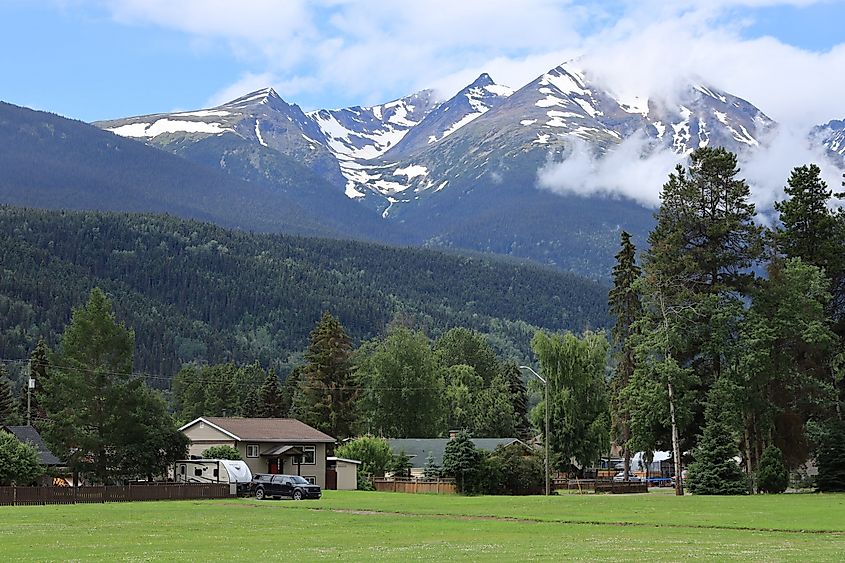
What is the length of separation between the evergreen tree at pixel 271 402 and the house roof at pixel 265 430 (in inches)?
1365

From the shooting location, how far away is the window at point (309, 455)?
87.6 meters

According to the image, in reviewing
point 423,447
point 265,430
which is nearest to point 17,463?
point 265,430

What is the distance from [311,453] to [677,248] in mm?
34213

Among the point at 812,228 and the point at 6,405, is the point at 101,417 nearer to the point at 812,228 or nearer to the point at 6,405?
the point at 6,405

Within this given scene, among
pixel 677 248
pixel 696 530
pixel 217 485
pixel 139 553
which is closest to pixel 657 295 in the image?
pixel 677 248

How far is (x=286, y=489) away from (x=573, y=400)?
31.4 metres

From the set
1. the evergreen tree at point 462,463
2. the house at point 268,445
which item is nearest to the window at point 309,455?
the house at point 268,445

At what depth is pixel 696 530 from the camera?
3634 centimetres

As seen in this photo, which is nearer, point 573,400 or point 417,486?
point 417,486

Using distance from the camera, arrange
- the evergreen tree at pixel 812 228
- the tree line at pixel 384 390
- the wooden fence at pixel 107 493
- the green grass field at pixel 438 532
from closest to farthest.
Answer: the green grass field at pixel 438 532 < the wooden fence at pixel 107 493 < the evergreen tree at pixel 812 228 < the tree line at pixel 384 390

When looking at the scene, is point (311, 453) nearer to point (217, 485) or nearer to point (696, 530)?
point (217, 485)

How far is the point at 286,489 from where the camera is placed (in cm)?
6662

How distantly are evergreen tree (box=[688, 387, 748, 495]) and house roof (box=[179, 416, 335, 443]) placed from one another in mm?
32494

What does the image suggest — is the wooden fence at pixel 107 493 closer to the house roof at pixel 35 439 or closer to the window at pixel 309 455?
the house roof at pixel 35 439
